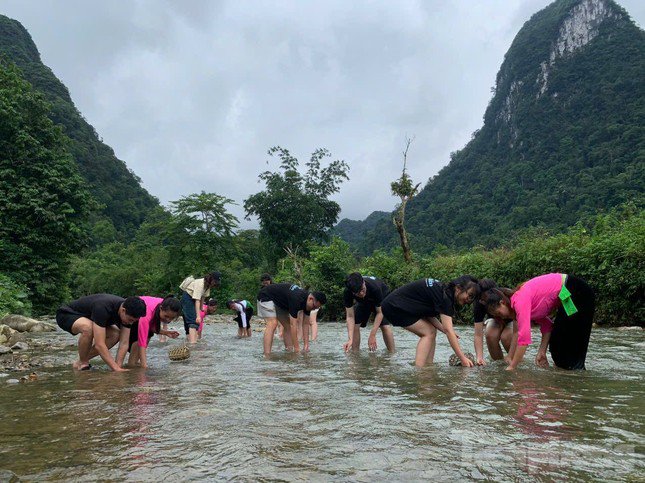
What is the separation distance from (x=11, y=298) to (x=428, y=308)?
718 inches

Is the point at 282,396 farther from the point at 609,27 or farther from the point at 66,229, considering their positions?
the point at 609,27

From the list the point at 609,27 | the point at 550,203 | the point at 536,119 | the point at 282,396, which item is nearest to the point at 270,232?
the point at 550,203

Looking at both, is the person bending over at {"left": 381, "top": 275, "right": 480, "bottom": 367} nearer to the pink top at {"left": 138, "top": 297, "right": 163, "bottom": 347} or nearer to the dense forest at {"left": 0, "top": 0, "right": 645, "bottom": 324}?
the pink top at {"left": 138, "top": 297, "right": 163, "bottom": 347}

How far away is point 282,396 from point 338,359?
11.2ft

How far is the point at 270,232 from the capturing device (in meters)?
44.3

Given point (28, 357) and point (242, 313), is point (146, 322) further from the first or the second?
point (242, 313)

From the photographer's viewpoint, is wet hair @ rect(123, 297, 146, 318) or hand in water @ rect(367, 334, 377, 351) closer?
wet hair @ rect(123, 297, 146, 318)

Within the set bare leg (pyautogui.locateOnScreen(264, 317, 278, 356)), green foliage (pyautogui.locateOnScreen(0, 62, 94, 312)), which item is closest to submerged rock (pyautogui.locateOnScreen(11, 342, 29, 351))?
bare leg (pyautogui.locateOnScreen(264, 317, 278, 356))

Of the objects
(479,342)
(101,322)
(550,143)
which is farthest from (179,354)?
(550,143)

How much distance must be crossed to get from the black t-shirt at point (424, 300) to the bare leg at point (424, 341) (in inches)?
5.7

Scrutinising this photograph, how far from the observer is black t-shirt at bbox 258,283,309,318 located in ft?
28.7

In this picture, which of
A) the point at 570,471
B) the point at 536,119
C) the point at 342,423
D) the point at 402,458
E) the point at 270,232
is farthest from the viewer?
the point at 536,119

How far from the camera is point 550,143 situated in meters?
78.0

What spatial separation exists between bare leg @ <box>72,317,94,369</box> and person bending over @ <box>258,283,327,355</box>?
Result: 113 inches
